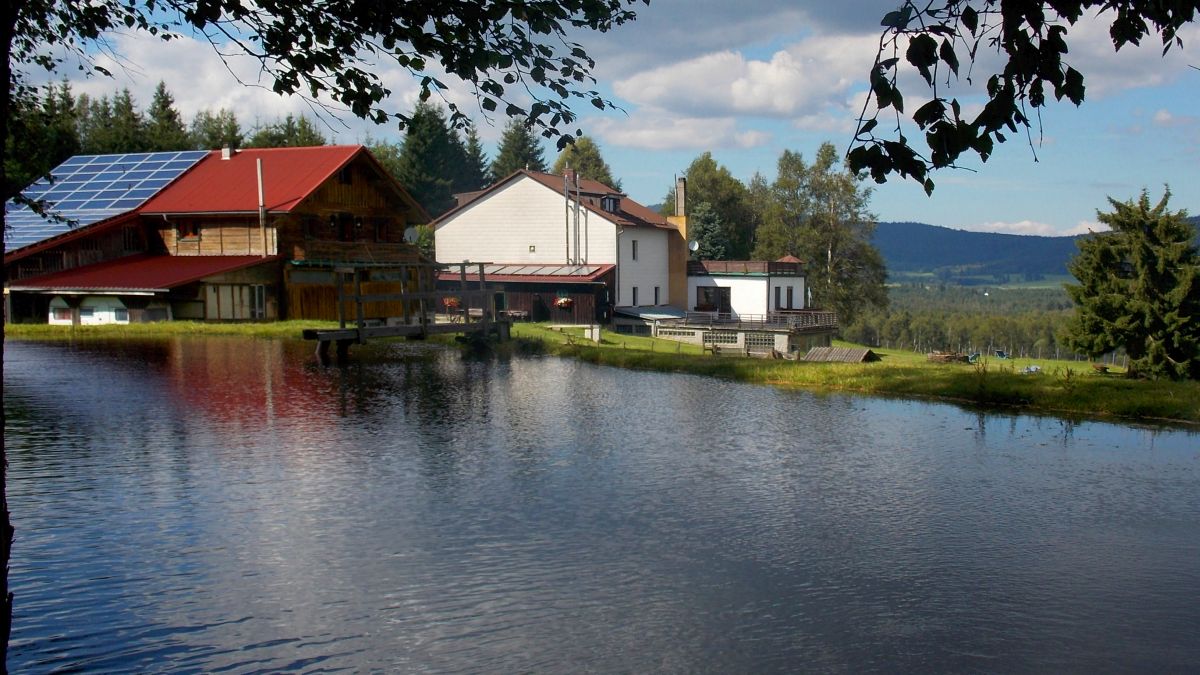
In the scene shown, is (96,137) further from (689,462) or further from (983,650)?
(983,650)

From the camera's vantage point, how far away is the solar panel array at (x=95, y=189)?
48.5 meters

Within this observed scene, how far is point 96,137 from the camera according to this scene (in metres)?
72.4

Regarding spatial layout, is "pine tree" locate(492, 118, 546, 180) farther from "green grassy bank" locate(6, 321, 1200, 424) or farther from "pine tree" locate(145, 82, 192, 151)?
"green grassy bank" locate(6, 321, 1200, 424)

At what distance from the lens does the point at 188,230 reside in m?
50.3

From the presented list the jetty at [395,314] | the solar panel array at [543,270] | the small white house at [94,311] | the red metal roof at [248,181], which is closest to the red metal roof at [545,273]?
the solar panel array at [543,270]

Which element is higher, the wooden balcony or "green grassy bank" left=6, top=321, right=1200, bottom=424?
the wooden balcony

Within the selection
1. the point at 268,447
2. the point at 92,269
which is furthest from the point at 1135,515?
the point at 92,269

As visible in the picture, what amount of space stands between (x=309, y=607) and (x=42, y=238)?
42.3 metres

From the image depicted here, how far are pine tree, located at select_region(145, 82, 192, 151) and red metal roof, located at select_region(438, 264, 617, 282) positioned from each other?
24877 millimetres

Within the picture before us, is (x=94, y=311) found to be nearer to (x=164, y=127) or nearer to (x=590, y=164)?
(x=164, y=127)

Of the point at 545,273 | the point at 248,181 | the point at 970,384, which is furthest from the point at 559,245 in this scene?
the point at 970,384

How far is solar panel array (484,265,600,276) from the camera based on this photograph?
2331 inches

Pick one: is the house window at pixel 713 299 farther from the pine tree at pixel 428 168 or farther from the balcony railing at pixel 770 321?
the pine tree at pixel 428 168

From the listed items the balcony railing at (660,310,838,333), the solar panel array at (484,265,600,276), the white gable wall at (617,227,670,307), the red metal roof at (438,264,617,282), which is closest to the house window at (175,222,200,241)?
the red metal roof at (438,264,617,282)
